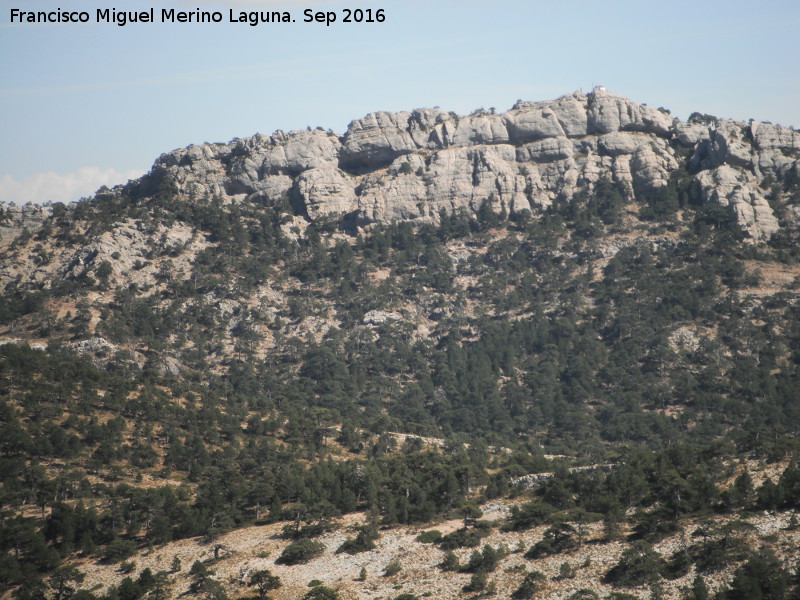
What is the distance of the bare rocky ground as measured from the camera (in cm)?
7100

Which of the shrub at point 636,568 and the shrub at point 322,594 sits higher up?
the shrub at point 636,568

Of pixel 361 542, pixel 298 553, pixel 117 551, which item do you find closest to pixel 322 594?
pixel 298 553

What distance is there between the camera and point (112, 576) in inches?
3282

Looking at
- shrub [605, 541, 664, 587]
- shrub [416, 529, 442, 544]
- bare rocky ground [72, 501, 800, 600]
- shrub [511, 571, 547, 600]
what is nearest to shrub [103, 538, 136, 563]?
bare rocky ground [72, 501, 800, 600]

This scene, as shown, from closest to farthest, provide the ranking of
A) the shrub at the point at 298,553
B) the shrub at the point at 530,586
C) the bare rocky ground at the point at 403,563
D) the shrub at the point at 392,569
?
1. the shrub at the point at 530,586
2. the bare rocky ground at the point at 403,563
3. the shrub at the point at 392,569
4. the shrub at the point at 298,553

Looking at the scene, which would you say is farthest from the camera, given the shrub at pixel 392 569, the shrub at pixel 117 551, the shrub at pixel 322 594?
the shrub at pixel 117 551

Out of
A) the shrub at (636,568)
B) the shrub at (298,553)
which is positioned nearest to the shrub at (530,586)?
the shrub at (636,568)

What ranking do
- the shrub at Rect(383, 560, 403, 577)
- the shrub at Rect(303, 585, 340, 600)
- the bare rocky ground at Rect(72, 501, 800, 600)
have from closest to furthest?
the bare rocky ground at Rect(72, 501, 800, 600)
the shrub at Rect(303, 585, 340, 600)
the shrub at Rect(383, 560, 403, 577)

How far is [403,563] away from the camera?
263ft

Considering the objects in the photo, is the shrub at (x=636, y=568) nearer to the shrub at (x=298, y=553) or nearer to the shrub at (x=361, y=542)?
the shrub at (x=361, y=542)

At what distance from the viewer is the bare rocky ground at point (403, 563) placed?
7100 centimetres

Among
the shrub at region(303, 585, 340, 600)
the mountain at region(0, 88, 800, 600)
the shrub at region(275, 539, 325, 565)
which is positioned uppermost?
the mountain at region(0, 88, 800, 600)

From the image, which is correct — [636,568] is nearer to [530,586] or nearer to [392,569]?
[530,586]

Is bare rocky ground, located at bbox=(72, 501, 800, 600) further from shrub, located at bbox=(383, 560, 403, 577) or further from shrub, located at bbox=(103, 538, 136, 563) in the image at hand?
shrub, located at bbox=(103, 538, 136, 563)
